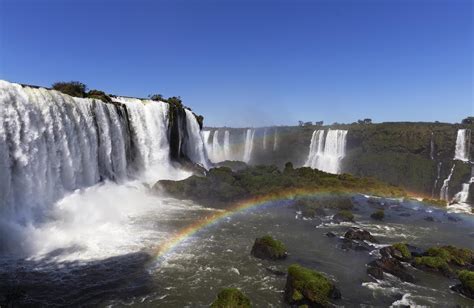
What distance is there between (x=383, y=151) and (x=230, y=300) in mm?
46706

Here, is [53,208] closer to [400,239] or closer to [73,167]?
[73,167]

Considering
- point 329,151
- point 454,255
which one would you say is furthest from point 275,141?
point 454,255

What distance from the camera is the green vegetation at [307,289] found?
11719mm

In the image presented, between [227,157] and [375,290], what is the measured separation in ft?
178

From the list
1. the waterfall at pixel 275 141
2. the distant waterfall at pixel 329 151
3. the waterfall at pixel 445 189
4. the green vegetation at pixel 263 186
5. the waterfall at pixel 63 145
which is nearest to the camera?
the waterfall at pixel 63 145

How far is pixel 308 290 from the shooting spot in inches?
468

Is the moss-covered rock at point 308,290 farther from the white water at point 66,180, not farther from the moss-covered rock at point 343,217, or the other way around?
the moss-covered rock at point 343,217

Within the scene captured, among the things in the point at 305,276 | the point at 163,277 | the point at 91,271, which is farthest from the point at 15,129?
the point at 305,276

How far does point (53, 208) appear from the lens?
62.8ft

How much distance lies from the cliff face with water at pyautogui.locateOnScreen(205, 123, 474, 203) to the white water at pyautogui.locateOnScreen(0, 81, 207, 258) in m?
33.1

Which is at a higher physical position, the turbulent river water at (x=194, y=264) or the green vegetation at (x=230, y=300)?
the green vegetation at (x=230, y=300)

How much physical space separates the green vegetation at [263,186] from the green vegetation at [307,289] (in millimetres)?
15010

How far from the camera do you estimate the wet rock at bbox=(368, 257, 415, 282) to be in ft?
47.8

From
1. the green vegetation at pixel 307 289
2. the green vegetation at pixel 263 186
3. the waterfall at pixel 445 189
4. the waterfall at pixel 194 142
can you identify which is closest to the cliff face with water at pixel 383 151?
the waterfall at pixel 445 189
